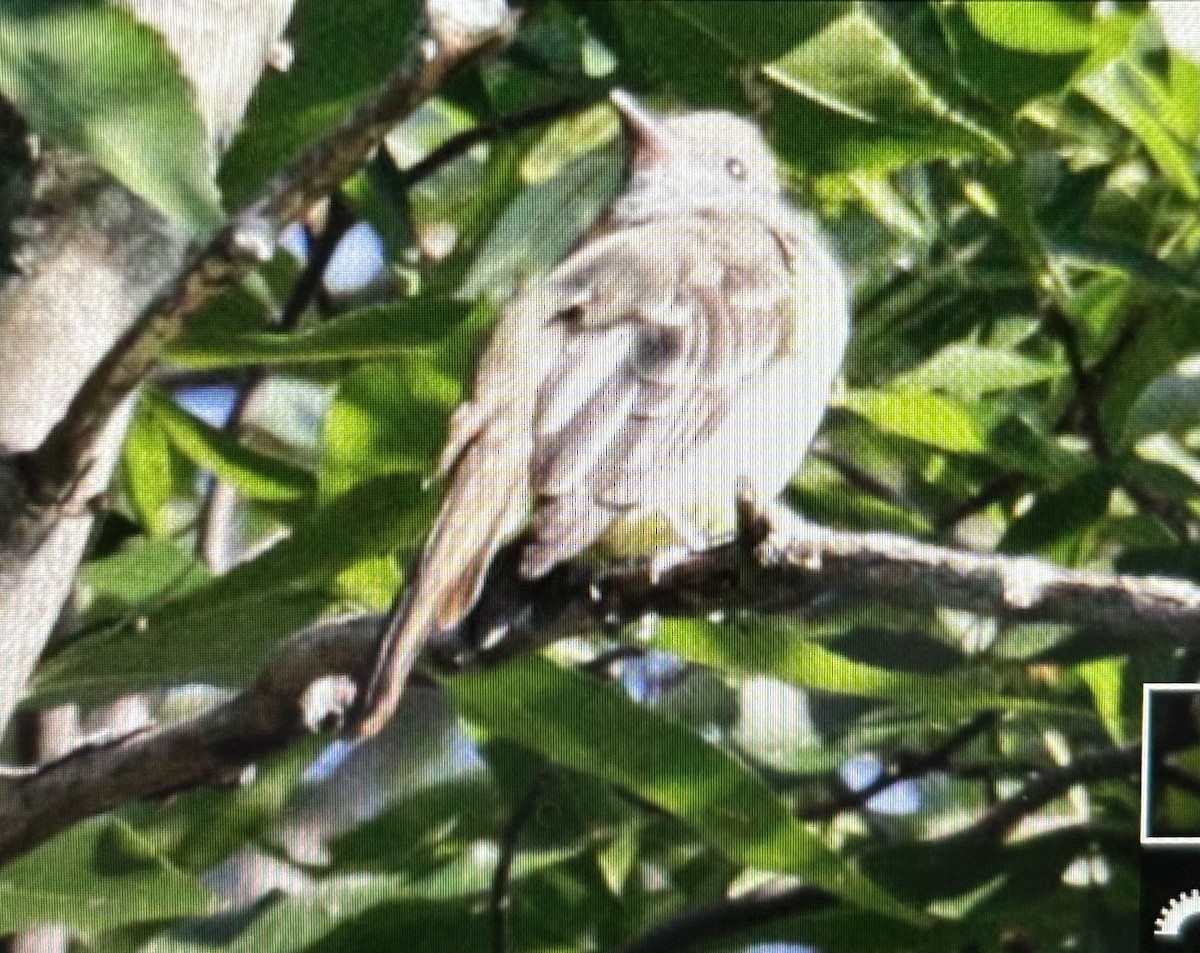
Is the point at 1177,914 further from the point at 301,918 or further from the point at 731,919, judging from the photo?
the point at 301,918

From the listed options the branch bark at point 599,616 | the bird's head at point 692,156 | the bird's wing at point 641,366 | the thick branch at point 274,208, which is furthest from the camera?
the bird's head at point 692,156

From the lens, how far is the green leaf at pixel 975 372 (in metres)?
0.88

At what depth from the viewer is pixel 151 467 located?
945 millimetres

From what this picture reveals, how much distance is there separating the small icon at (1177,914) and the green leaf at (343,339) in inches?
11.8

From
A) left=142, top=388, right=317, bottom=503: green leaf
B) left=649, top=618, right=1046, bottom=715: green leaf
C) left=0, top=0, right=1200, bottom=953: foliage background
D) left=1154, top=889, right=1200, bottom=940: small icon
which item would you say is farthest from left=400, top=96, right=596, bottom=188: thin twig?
left=1154, top=889, right=1200, bottom=940: small icon

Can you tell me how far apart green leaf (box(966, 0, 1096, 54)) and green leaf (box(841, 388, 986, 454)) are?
13 centimetres

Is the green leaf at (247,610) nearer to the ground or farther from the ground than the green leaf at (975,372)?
farther from the ground

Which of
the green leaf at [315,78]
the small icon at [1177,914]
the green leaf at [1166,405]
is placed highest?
the green leaf at [315,78]

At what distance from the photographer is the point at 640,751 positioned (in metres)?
0.79

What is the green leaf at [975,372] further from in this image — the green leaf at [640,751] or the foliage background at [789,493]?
the green leaf at [640,751]

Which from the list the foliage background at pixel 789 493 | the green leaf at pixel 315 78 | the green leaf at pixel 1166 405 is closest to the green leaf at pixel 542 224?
the foliage background at pixel 789 493

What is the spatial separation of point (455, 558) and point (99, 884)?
20 centimetres

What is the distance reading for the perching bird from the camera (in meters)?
0.79

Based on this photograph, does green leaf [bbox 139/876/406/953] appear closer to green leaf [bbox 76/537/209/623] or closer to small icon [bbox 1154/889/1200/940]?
green leaf [bbox 76/537/209/623]
